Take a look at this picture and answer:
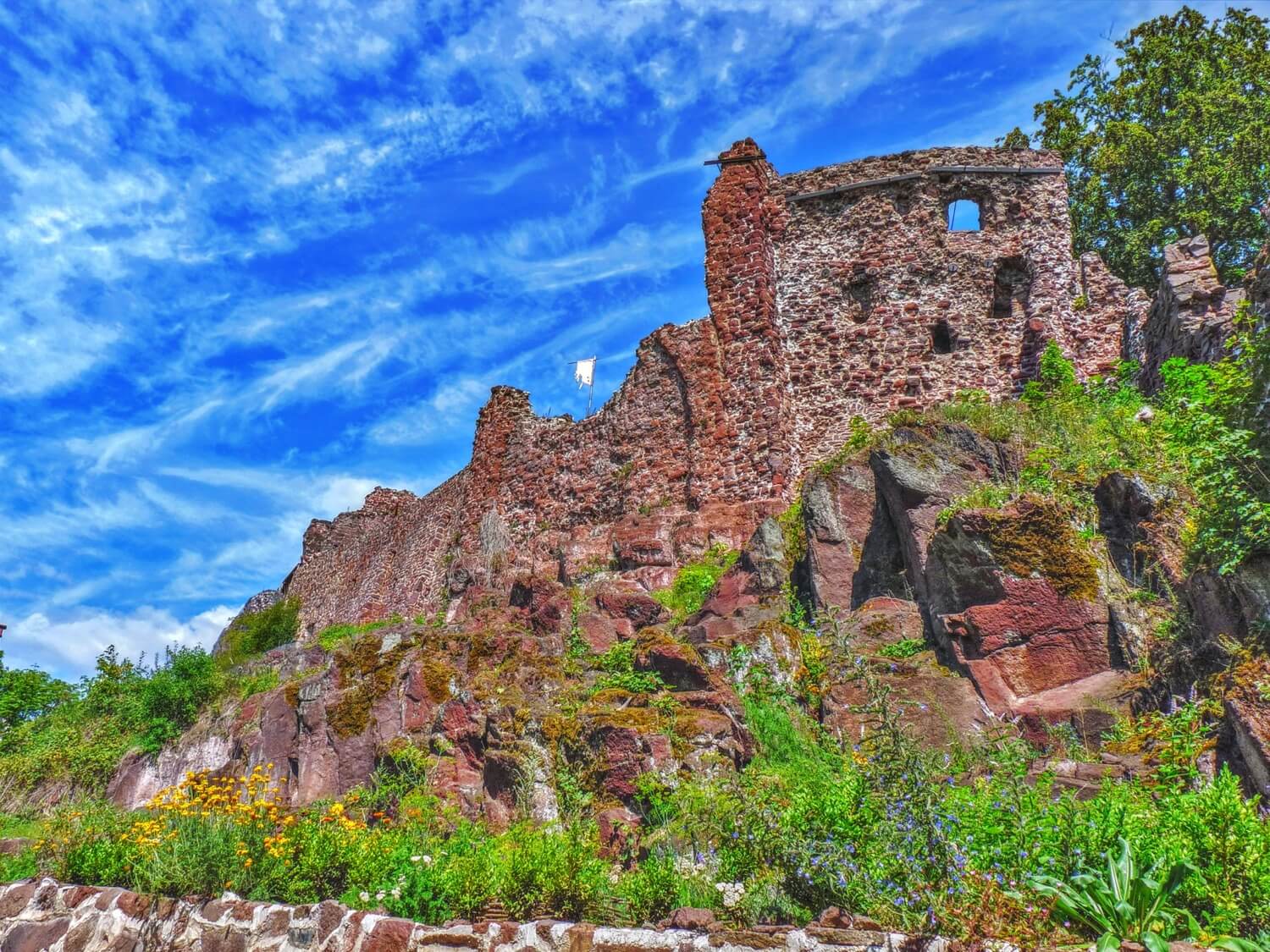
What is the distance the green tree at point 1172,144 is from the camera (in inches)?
923

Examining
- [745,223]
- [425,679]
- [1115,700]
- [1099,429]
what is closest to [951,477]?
[1099,429]

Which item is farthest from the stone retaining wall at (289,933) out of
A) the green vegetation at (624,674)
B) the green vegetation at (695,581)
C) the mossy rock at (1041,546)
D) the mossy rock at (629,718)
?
the green vegetation at (695,581)

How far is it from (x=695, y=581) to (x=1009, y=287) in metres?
8.83

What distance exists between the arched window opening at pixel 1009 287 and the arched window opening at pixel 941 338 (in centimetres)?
98

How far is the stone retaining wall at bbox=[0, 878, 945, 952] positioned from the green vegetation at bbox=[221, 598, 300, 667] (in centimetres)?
1986

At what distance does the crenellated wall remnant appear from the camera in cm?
1681

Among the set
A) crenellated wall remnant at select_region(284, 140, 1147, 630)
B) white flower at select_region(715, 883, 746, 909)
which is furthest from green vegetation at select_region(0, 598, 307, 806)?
white flower at select_region(715, 883, 746, 909)

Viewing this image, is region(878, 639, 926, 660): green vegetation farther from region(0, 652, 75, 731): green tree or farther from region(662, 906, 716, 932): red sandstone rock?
region(0, 652, 75, 731): green tree

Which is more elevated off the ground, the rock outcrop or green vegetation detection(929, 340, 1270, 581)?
the rock outcrop

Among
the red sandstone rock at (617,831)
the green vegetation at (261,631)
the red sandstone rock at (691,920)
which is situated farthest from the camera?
the green vegetation at (261,631)

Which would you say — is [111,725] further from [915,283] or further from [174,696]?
[915,283]

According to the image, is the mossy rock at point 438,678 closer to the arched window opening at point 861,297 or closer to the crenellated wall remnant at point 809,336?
the crenellated wall remnant at point 809,336

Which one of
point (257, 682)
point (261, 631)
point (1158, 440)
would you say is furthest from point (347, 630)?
point (1158, 440)

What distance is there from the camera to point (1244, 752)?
5887 millimetres
